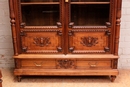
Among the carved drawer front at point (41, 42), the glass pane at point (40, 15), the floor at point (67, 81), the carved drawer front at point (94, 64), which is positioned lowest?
the floor at point (67, 81)

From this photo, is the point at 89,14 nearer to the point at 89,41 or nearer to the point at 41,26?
the point at 89,41

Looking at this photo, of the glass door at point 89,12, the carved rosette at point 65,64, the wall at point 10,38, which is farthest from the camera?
the wall at point 10,38

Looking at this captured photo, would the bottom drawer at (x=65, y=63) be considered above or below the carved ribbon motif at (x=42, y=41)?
below

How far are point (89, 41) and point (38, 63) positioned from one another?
0.72 metres

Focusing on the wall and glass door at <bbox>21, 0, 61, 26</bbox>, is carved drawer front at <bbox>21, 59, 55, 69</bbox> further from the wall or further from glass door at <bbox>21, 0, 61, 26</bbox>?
the wall

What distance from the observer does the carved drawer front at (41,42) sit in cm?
253

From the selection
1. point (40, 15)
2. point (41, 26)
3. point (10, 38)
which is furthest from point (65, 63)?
point (10, 38)

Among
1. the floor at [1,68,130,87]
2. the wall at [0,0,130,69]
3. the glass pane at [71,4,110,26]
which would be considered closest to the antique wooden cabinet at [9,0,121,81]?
the glass pane at [71,4,110,26]

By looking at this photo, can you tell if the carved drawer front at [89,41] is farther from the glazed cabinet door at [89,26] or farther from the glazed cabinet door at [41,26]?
the glazed cabinet door at [41,26]

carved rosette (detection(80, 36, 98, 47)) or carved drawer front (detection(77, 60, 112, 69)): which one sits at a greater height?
carved rosette (detection(80, 36, 98, 47))

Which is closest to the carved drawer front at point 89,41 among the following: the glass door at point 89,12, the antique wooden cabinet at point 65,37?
the antique wooden cabinet at point 65,37

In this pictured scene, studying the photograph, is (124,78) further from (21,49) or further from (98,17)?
(21,49)

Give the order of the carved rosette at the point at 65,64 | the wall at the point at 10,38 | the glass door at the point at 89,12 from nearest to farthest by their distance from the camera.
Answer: the glass door at the point at 89,12 < the carved rosette at the point at 65,64 < the wall at the point at 10,38

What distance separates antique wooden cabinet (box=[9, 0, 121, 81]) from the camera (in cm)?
246
